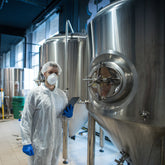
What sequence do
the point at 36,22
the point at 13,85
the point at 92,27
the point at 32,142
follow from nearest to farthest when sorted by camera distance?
the point at 92,27 < the point at 32,142 < the point at 13,85 < the point at 36,22

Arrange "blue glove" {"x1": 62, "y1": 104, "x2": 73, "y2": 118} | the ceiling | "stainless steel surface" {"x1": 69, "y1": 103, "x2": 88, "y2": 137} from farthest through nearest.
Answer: the ceiling < "stainless steel surface" {"x1": 69, "y1": 103, "x2": 88, "y2": 137} < "blue glove" {"x1": 62, "y1": 104, "x2": 73, "y2": 118}

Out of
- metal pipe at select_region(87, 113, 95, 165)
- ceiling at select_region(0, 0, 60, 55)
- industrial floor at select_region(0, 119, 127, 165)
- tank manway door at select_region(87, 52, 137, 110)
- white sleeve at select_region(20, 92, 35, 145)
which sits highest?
ceiling at select_region(0, 0, 60, 55)

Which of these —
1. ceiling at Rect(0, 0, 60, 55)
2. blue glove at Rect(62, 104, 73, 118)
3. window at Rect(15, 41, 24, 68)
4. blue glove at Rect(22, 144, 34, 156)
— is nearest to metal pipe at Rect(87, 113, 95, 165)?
blue glove at Rect(62, 104, 73, 118)

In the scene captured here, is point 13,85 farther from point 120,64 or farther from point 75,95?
point 120,64

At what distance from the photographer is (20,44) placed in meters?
7.80

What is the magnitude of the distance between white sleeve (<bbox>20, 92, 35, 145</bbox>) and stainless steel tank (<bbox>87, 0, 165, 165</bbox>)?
655 mm

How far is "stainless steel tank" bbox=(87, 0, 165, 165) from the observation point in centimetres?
77

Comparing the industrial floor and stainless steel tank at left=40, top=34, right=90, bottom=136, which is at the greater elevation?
stainless steel tank at left=40, top=34, right=90, bottom=136

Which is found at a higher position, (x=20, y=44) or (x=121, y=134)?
(x=20, y=44)

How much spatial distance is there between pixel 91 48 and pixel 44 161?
1097 millimetres

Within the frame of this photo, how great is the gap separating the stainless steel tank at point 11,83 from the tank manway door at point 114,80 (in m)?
4.54

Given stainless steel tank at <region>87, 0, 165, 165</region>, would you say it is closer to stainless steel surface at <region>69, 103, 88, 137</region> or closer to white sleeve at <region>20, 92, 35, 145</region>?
white sleeve at <region>20, 92, 35, 145</region>

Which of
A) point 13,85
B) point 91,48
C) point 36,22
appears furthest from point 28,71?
point 91,48

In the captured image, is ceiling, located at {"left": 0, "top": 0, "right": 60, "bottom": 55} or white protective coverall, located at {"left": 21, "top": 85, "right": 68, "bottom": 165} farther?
ceiling, located at {"left": 0, "top": 0, "right": 60, "bottom": 55}
